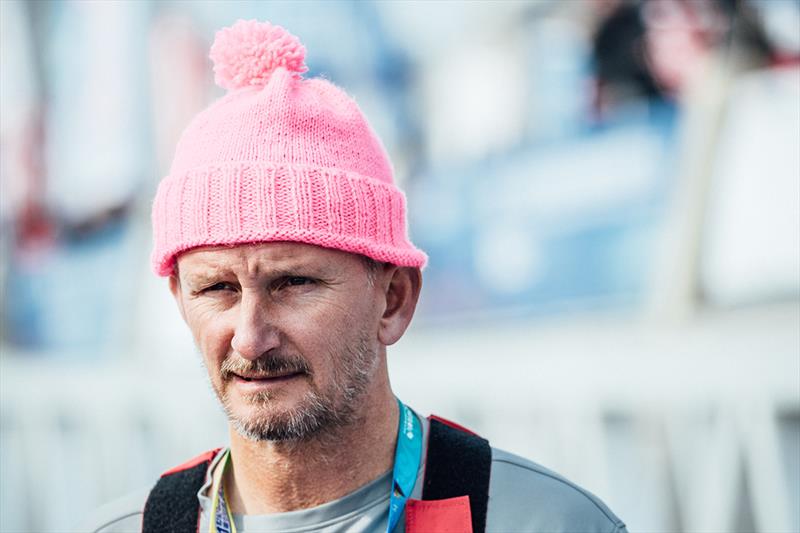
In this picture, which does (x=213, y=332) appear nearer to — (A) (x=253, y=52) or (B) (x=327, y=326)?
(B) (x=327, y=326)

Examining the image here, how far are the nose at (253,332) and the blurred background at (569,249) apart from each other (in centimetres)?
196

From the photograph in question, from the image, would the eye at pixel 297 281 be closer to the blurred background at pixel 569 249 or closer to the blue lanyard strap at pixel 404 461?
the blue lanyard strap at pixel 404 461

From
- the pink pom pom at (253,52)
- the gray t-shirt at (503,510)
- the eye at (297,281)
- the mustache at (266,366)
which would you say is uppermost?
the pink pom pom at (253,52)

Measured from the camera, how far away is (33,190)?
8586 mm

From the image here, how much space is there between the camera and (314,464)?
1709 mm

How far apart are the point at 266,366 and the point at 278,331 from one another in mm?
58

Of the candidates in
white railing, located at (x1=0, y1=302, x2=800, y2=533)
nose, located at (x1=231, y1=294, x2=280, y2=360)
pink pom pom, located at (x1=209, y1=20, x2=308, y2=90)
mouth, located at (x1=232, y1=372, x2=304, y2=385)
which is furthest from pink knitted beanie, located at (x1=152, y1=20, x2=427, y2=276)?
white railing, located at (x1=0, y1=302, x2=800, y2=533)

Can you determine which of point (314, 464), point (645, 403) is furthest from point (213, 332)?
point (645, 403)

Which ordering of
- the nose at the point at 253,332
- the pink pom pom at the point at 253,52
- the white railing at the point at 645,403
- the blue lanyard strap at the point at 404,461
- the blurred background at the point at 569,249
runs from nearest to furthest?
the nose at the point at 253,332 < the blue lanyard strap at the point at 404,461 < the pink pom pom at the point at 253,52 < the white railing at the point at 645,403 < the blurred background at the point at 569,249

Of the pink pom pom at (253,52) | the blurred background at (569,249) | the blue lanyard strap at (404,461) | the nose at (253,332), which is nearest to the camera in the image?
the nose at (253,332)

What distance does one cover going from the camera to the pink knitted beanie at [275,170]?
162 cm

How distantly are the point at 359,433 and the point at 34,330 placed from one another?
7607 millimetres

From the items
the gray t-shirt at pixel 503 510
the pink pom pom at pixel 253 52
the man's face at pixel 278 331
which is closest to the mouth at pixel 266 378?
the man's face at pixel 278 331

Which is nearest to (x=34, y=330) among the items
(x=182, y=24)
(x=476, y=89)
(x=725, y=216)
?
(x=182, y=24)
